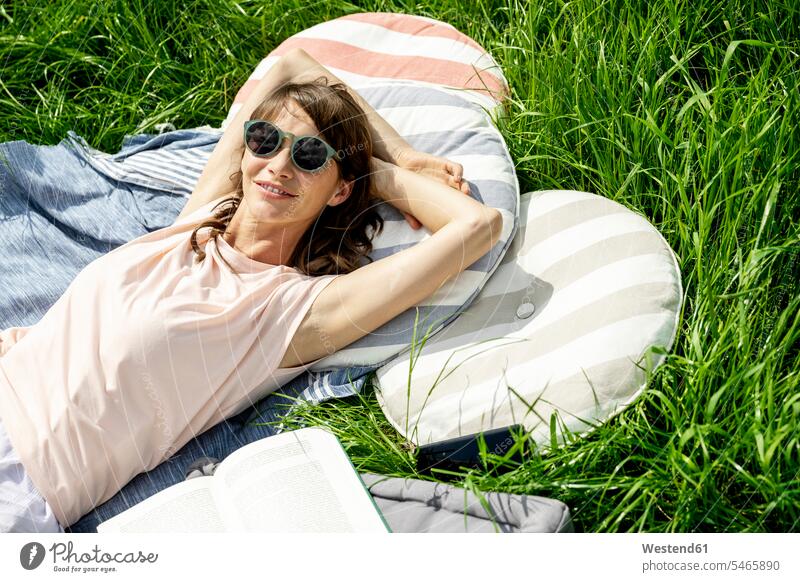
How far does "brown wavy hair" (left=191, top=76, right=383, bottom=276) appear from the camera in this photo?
7.17 feet

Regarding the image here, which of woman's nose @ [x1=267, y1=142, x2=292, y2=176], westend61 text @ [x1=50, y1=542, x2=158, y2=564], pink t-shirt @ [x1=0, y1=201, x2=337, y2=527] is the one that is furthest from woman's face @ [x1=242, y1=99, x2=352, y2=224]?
westend61 text @ [x1=50, y1=542, x2=158, y2=564]

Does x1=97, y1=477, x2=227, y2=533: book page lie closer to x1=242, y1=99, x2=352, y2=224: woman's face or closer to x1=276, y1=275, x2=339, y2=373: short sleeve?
x1=276, y1=275, x2=339, y2=373: short sleeve

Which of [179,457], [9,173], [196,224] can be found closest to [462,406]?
[179,457]

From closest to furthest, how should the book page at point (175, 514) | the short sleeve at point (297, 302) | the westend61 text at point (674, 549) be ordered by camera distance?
the westend61 text at point (674, 549)
the book page at point (175, 514)
the short sleeve at point (297, 302)

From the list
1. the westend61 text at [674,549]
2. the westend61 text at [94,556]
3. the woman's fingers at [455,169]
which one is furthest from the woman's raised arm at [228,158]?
the westend61 text at [674,549]

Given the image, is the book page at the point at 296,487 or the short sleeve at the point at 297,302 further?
the short sleeve at the point at 297,302

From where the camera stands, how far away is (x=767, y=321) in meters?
1.93

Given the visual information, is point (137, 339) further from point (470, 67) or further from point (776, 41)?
point (776, 41)

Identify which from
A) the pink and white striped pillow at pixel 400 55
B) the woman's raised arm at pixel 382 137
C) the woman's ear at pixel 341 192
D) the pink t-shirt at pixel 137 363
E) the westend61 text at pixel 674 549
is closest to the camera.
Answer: the westend61 text at pixel 674 549

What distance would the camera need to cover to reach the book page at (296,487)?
1766 millimetres

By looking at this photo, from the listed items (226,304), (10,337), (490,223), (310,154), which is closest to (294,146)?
(310,154)

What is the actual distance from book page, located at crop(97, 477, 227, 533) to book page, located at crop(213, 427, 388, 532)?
0.04 metres

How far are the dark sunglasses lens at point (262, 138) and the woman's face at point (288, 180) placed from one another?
0.02 meters

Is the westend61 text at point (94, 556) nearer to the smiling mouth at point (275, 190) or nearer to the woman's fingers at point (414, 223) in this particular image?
the smiling mouth at point (275, 190)
